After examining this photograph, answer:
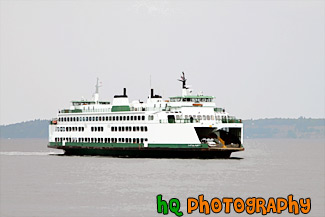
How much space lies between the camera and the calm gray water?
4594cm

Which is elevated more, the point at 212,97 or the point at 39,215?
the point at 212,97

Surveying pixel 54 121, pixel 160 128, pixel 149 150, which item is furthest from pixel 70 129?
pixel 160 128

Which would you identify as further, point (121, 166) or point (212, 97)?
point (212, 97)

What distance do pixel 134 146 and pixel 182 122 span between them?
6.99 m

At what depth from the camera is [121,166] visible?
76188 millimetres

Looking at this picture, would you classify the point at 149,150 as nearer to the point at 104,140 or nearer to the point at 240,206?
the point at 104,140

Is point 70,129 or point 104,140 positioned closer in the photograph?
point 104,140

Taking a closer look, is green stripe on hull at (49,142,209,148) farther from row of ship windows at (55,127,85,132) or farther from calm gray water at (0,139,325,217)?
calm gray water at (0,139,325,217)

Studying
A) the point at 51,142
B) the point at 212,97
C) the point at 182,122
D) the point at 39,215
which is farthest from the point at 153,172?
the point at 51,142

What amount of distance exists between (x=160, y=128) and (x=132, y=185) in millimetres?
25016

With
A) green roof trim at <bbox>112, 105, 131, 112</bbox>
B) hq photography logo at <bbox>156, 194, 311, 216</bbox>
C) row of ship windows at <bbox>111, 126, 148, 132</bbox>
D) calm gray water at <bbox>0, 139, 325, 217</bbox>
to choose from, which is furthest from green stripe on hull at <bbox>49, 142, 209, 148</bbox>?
hq photography logo at <bbox>156, 194, 311, 216</bbox>

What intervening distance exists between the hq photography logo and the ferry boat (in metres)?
29.6

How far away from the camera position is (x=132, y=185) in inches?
2254

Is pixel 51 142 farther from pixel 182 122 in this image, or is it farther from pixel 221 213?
pixel 221 213
